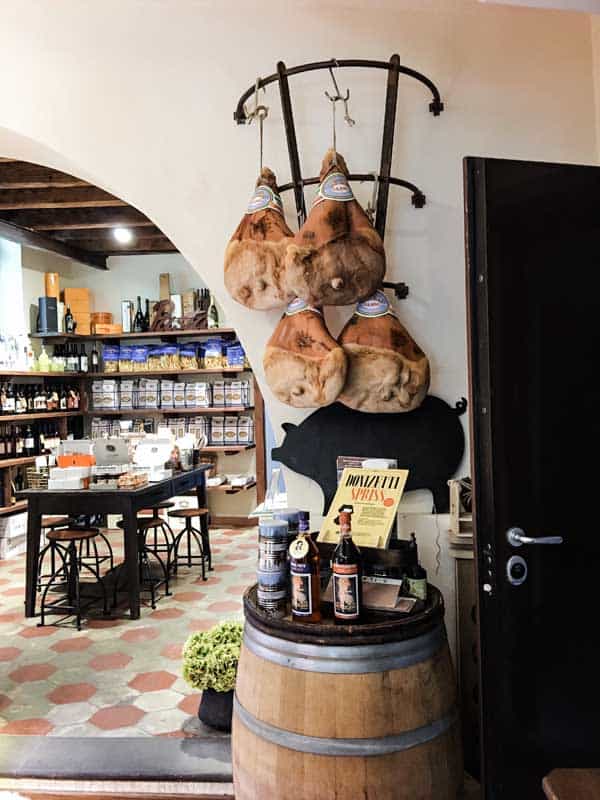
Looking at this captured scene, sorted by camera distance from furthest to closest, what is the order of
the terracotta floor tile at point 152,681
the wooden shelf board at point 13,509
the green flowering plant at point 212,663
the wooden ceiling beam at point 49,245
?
1. the wooden shelf board at point 13,509
2. the wooden ceiling beam at point 49,245
3. the terracotta floor tile at point 152,681
4. the green flowering plant at point 212,663

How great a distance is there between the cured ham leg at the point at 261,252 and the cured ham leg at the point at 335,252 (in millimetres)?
80

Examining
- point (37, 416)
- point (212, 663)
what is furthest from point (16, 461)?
point (212, 663)

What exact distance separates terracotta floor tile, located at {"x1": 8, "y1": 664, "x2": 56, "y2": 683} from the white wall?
2.02 metres

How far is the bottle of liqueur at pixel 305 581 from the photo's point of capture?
5.23 feet

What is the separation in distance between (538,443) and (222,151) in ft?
4.71

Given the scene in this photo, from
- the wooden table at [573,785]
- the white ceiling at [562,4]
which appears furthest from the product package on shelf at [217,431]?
the wooden table at [573,785]

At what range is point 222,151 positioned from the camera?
88.8 inches

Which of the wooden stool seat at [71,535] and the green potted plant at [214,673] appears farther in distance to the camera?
the wooden stool seat at [71,535]

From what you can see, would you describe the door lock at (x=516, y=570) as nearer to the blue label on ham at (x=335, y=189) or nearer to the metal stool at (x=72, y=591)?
the blue label on ham at (x=335, y=189)

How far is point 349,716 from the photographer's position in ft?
4.70

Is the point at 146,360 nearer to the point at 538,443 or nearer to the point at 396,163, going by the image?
the point at 396,163

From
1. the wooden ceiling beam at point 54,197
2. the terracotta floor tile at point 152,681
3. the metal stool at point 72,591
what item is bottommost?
the terracotta floor tile at point 152,681

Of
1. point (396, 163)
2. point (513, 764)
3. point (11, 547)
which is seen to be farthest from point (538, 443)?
point (11, 547)

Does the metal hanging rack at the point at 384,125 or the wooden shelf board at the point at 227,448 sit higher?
the metal hanging rack at the point at 384,125
